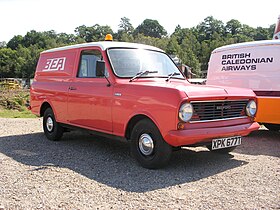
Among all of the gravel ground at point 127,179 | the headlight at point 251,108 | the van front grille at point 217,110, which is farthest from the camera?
the headlight at point 251,108

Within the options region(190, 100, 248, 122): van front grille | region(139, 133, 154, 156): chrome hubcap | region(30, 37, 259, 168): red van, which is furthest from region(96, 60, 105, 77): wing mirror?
region(190, 100, 248, 122): van front grille

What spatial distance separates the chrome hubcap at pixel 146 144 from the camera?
5.20m

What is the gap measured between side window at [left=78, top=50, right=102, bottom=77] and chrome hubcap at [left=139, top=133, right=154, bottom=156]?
1747mm

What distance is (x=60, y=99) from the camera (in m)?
7.22

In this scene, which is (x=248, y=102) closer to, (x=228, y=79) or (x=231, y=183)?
(x=231, y=183)

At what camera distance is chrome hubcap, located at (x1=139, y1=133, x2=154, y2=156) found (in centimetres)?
520

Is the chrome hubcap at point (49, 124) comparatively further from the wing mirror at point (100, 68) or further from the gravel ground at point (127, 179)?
the wing mirror at point (100, 68)

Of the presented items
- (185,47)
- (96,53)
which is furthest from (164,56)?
(185,47)

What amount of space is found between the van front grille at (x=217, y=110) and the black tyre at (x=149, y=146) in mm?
584

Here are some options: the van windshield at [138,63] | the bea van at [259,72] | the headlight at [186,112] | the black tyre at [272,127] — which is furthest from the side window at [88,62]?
the black tyre at [272,127]

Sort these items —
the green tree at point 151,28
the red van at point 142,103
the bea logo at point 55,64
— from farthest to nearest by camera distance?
the green tree at point 151,28, the bea logo at point 55,64, the red van at point 142,103

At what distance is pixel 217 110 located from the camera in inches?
206

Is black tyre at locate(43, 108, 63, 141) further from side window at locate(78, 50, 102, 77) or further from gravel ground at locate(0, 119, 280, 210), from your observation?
side window at locate(78, 50, 102, 77)

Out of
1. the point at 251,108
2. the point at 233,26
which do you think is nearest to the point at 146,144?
the point at 251,108
